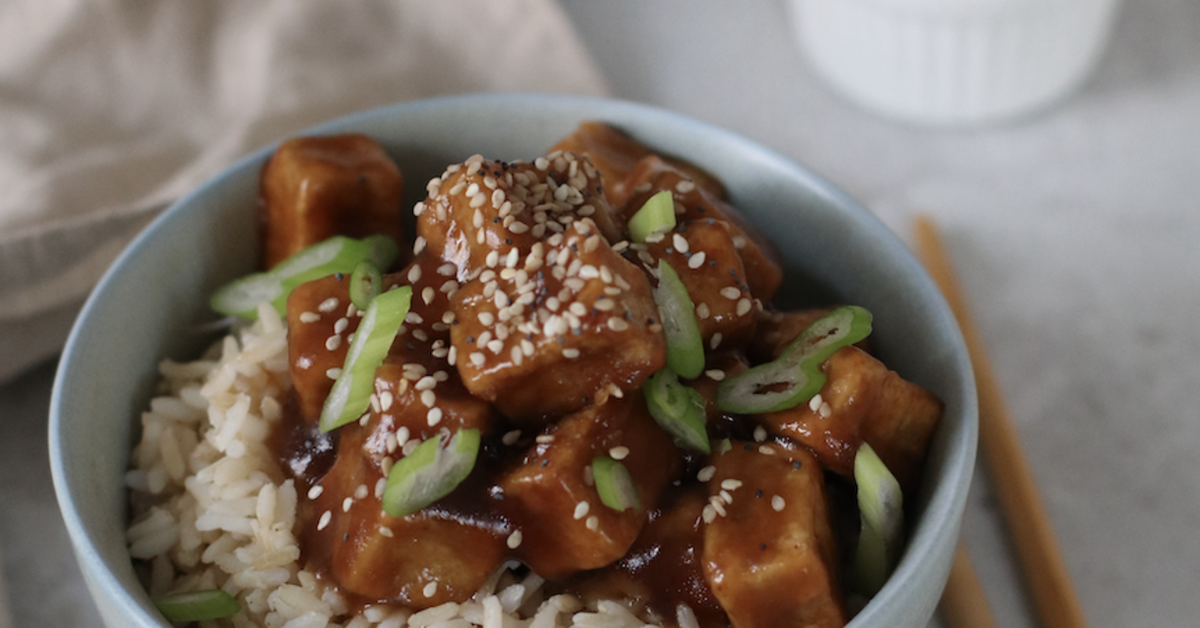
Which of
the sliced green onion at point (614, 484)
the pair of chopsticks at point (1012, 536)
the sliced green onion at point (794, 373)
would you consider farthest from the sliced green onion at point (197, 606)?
the pair of chopsticks at point (1012, 536)

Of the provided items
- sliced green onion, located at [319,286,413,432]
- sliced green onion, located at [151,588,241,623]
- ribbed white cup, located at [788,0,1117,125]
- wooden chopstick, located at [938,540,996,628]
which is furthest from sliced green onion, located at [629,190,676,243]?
ribbed white cup, located at [788,0,1117,125]

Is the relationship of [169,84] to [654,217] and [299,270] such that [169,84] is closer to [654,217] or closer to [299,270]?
[299,270]

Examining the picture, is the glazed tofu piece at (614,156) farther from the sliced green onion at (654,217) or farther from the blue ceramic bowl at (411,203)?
the sliced green onion at (654,217)

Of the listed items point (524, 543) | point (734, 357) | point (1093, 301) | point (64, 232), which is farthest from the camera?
point (1093, 301)

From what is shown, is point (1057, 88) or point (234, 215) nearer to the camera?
point (234, 215)

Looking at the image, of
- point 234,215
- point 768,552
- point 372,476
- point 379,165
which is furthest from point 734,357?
point 234,215

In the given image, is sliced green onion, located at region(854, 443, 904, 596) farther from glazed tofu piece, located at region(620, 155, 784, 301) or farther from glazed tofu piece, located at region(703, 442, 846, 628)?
glazed tofu piece, located at region(620, 155, 784, 301)

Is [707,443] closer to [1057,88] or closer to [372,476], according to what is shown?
[372,476]
